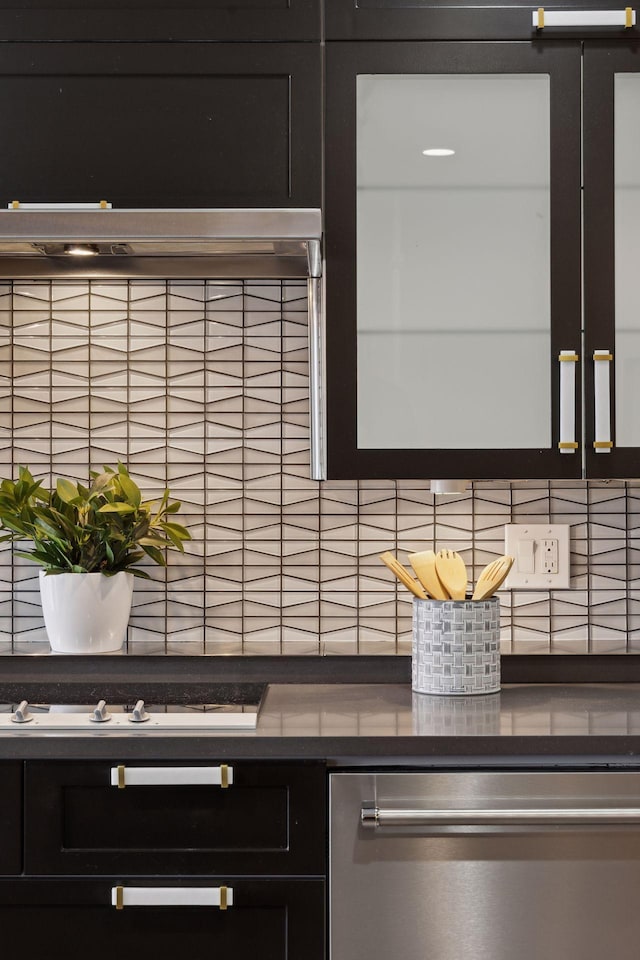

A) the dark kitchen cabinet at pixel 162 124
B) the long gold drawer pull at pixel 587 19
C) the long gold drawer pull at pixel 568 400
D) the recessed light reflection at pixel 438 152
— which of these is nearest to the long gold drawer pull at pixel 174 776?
the long gold drawer pull at pixel 568 400

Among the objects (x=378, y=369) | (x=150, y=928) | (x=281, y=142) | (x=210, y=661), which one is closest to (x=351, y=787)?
(x=150, y=928)

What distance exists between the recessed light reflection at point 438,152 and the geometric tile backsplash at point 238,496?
0.44 m

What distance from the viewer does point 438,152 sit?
172cm

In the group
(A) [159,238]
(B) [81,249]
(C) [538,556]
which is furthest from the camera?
(C) [538,556]

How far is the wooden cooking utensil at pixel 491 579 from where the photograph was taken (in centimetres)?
171

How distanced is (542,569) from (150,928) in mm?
1037

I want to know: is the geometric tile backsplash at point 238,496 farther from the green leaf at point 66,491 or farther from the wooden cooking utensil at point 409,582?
the wooden cooking utensil at point 409,582

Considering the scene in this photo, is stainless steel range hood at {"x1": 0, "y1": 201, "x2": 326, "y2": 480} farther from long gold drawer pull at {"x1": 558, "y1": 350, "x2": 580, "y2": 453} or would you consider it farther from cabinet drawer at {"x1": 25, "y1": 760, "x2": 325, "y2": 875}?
cabinet drawer at {"x1": 25, "y1": 760, "x2": 325, "y2": 875}

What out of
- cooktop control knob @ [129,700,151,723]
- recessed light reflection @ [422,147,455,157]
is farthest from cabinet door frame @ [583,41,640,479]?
cooktop control knob @ [129,700,151,723]

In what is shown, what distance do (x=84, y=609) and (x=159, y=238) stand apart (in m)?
0.72

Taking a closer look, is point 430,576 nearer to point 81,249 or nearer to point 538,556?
point 538,556

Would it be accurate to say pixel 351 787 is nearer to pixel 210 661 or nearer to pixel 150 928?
pixel 150 928

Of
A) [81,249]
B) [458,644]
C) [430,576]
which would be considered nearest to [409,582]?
[430,576]

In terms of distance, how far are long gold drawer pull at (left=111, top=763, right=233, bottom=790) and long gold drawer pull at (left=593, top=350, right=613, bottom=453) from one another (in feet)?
2.81
